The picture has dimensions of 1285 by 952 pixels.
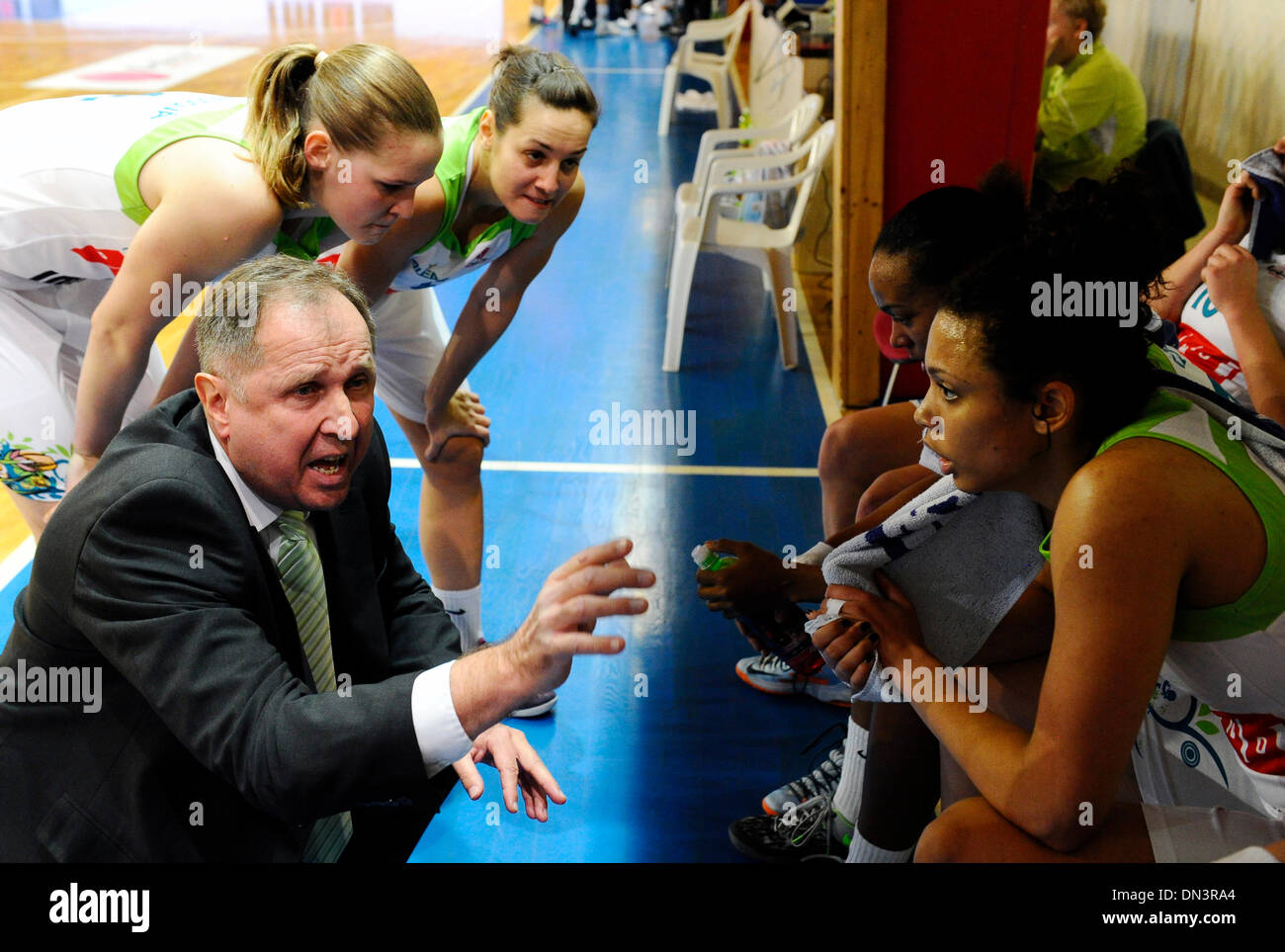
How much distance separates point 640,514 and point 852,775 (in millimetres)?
1687

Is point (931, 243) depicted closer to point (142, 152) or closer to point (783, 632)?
point (783, 632)

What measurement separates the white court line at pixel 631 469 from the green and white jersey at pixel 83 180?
192 cm

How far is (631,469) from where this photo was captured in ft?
14.2

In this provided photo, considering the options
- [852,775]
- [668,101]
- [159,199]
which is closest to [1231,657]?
[852,775]

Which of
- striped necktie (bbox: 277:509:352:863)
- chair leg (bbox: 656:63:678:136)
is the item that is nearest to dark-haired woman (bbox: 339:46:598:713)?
striped necktie (bbox: 277:509:352:863)

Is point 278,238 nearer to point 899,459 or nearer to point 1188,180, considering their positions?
point 899,459

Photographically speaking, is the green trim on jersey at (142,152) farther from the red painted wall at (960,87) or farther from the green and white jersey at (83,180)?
the red painted wall at (960,87)

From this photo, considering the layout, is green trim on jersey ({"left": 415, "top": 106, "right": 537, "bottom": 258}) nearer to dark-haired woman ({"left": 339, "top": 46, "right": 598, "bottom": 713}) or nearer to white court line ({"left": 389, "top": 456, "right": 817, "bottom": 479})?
dark-haired woman ({"left": 339, "top": 46, "right": 598, "bottom": 713})

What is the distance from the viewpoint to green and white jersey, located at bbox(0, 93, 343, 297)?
2271mm

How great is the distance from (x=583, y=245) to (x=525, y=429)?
2724mm

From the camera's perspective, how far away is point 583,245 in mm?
7066

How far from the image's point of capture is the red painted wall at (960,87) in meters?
4.45

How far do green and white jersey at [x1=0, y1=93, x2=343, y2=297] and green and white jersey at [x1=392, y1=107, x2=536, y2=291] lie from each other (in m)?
0.38

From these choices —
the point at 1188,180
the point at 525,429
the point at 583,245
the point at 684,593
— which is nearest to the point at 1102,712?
the point at 684,593
